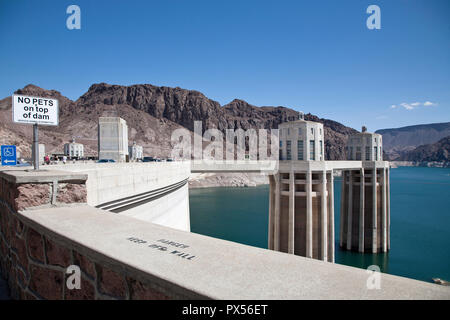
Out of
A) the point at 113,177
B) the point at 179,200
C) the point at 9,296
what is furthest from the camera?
the point at 179,200

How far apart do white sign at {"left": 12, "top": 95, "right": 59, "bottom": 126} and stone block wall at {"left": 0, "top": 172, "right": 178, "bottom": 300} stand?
3.76ft

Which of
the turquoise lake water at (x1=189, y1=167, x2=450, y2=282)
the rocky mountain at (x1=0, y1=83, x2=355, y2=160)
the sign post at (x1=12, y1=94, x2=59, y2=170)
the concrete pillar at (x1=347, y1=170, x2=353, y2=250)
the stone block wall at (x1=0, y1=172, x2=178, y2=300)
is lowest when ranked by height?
the turquoise lake water at (x1=189, y1=167, x2=450, y2=282)

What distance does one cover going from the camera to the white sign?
463 cm

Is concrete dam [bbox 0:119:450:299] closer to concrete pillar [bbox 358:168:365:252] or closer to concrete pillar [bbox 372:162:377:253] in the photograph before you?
concrete pillar [bbox 358:168:365:252]

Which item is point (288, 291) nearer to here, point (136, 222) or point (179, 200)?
point (136, 222)

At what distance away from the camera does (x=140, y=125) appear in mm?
145375

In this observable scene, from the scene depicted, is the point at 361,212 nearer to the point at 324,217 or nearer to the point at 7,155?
the point at 324,217

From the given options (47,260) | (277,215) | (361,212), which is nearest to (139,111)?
(361,212)

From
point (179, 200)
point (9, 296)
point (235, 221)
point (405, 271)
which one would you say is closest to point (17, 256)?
point (9, 296)

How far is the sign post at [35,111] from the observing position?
4637mm

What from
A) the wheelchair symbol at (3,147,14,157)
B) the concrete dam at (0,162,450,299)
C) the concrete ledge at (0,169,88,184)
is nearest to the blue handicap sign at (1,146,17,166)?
the wheelchair symbol at (3,147,14,157)

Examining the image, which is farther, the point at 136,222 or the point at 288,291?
the point at 136,222
